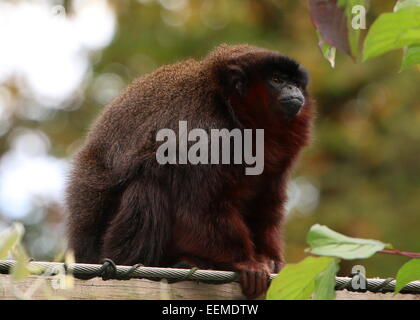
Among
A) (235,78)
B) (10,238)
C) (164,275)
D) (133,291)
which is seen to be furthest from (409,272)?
(235,78)

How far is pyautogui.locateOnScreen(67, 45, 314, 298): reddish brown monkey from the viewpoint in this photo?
384 cm

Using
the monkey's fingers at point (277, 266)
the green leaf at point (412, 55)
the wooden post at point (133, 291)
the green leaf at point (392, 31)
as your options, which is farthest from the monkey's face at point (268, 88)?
the green leaf at point (392, 31)

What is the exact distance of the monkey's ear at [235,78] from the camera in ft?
14.1

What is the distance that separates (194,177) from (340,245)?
2409 millimetres

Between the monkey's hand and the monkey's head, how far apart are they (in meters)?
0.93

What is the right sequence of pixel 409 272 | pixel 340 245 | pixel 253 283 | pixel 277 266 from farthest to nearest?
pixel 277 266, pixel 253 283, pixel 409 272, pixel 340 245

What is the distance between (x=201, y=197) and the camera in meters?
3.85

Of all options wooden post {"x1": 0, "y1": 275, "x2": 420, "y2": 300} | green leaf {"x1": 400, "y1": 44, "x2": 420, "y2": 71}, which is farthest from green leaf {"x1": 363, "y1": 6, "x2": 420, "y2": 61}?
wooden post {"x1": 0, "y1": 275, "x2": 420, "y2": 300}

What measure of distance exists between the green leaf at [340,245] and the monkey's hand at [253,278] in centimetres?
188

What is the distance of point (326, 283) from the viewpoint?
156 cm

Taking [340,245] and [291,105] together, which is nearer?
[340,245]

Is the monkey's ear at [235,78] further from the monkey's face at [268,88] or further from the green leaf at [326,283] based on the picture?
the green leaf at [326,283]

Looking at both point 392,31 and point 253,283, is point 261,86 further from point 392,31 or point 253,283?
point 392,31

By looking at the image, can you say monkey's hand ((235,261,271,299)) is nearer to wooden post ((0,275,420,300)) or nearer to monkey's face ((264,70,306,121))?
wooden post ((0,275,420,300))
